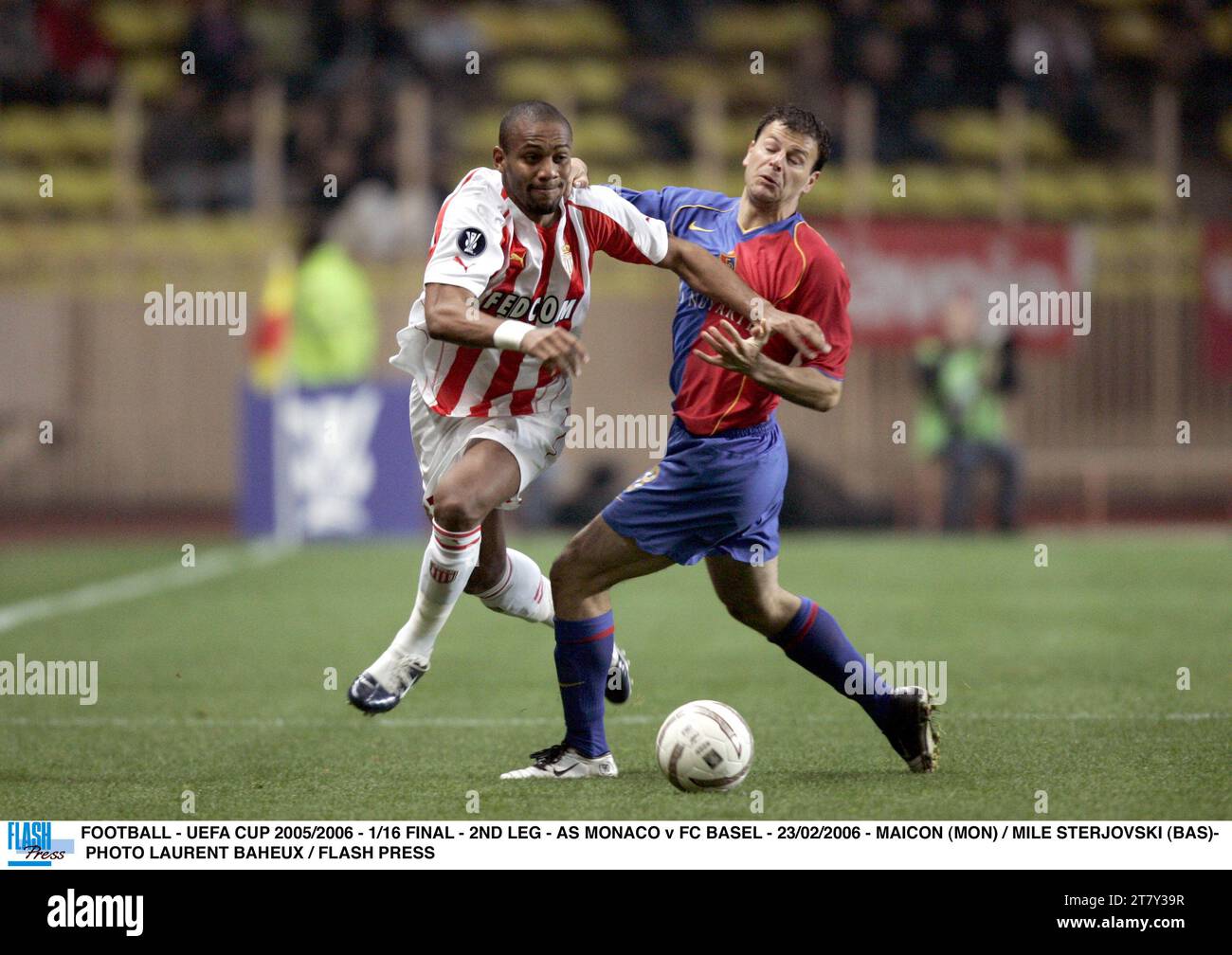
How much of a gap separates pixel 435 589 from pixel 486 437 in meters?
0.50

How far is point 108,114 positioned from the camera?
2014 centimetres

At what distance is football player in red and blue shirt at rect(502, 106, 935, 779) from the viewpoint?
5.46 m

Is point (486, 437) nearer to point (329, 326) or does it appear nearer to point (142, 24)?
point (329, 326)

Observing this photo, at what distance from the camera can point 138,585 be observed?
12.3 m

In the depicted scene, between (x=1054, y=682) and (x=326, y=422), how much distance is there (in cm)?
865

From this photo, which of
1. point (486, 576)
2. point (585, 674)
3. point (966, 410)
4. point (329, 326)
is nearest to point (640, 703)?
point (486, 576)

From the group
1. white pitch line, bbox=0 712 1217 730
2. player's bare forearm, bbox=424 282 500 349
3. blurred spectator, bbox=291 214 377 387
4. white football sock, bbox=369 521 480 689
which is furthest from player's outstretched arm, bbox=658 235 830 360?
blurred spectator, bbox=291 214 377 387

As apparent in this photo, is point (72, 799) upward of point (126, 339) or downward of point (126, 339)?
downward

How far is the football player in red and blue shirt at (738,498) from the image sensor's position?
546 cm

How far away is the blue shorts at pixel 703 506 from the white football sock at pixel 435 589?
45cm

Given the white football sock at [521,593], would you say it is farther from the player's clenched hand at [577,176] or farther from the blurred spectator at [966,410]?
the blurred spectator at [966,410]

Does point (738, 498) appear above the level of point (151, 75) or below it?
below

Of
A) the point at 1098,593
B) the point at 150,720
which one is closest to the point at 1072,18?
the point at 1098,593

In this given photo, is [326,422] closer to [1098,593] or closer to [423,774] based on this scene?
[1098,593]
